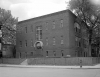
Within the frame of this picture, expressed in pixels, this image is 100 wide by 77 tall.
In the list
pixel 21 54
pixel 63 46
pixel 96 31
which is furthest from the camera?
pixel 21 54

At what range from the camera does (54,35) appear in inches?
1463

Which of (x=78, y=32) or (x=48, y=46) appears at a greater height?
(x=78, y=32)

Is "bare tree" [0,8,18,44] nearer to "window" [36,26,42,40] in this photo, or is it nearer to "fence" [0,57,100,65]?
"window" [36,26,42,40]

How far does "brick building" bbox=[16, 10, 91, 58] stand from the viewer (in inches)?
1387

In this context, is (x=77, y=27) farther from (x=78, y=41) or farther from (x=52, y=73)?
(x=52, y=73)

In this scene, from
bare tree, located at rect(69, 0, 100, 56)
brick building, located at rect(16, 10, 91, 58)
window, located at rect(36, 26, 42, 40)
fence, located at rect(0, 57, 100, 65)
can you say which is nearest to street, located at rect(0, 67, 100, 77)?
fence, located at rect(0, 57, 100, 65)

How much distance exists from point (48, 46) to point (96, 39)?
1286 cm

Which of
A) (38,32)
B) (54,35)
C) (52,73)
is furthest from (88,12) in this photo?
(52,73)

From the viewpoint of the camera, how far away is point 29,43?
42.9 metres

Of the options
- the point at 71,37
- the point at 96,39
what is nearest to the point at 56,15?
the point at 71,37

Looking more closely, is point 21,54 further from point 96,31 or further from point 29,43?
point 96,31

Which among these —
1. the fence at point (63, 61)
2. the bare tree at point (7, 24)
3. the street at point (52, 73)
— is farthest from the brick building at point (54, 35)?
the street at point (52, 73)

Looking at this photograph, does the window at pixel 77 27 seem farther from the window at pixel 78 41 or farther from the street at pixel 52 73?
the street at pixel 52 73

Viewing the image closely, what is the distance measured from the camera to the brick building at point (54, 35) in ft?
116
